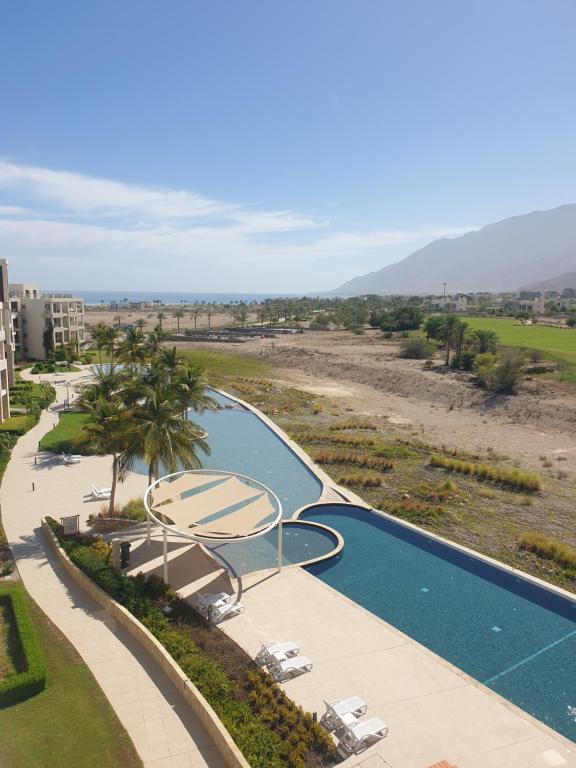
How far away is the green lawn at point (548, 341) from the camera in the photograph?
6969 centimetres

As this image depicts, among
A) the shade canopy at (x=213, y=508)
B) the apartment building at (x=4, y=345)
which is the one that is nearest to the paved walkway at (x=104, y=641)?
the shade canopy at (x=213, y=508)

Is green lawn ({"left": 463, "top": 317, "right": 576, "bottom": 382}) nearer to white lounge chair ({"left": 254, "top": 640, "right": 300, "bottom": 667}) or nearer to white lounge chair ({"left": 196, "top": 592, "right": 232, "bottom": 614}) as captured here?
white lounge chair ({"left": 196, "top": 592, "right": 232, "bottom": 614})

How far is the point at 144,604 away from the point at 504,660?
1133 cm

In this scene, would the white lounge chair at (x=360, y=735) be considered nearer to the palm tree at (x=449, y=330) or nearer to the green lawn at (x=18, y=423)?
the green lawn at (x=18, y=423)

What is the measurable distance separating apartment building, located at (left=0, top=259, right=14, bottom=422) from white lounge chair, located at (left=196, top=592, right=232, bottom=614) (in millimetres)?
29122

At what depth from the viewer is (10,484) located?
28641mm

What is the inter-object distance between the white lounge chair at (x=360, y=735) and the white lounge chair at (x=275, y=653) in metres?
2.85

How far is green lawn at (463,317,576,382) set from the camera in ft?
229

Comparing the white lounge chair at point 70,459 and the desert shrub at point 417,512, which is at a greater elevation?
the white lounge chair at point 70,459

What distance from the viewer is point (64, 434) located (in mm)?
37906

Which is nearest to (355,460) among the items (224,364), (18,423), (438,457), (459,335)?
(438,457)

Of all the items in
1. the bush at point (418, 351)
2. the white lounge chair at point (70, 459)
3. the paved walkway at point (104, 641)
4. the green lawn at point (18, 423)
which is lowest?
the paved walkway at point (104, 641)

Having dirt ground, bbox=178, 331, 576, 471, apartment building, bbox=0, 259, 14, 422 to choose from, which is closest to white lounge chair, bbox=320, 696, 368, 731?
dirt ground, bbox=178, 331, 576, 471

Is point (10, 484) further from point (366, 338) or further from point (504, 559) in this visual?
point (366, 338)
